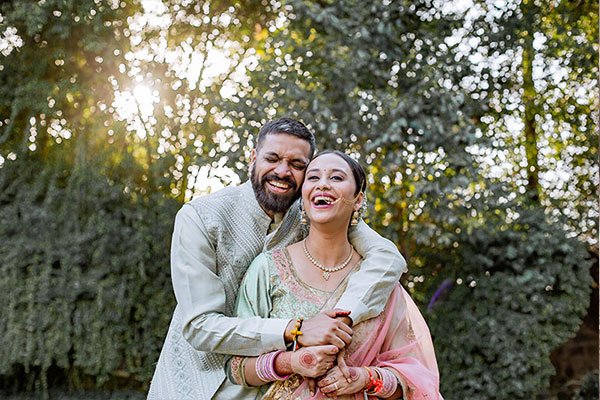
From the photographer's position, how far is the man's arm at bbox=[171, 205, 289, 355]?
2.24 metres

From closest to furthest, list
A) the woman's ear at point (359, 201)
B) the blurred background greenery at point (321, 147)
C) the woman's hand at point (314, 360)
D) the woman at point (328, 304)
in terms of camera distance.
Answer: the woman's hand at point (314, 360) < the woman at point (328, 304) < the woman's ear at point (359, 201) < the blurred background greenery at point (321, 147)

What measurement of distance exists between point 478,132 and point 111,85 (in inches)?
119

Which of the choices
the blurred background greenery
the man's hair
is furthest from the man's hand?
the blurred background greenery

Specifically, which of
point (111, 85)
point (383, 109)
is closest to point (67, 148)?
point (111, 85)

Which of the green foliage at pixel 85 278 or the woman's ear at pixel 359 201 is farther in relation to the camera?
the green foliage at pixel 85 278

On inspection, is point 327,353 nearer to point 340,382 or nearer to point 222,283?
point 340,382

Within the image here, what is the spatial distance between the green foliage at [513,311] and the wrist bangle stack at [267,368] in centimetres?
398

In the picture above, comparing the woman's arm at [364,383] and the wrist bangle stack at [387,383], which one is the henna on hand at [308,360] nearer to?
the woman's arm at [364,383]

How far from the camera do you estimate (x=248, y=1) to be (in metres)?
6.76

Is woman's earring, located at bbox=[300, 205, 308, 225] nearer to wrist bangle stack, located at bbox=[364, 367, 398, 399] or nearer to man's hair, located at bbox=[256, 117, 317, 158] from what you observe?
man's hair, located at bbox=[256, 117, 317, 158]

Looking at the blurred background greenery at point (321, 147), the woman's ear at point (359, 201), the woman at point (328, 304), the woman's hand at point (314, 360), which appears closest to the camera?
the woman's hand at point (314, 360)

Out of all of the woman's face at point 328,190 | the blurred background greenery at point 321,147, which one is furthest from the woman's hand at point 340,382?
the blurred background greenery at point 321,147

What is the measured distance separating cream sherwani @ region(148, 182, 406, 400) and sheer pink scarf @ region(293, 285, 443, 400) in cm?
7

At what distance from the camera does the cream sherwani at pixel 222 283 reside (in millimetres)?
2262
